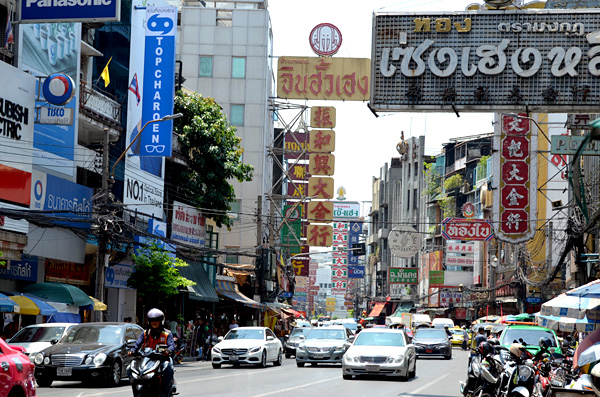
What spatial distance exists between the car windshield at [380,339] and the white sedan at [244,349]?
5126 millimetres

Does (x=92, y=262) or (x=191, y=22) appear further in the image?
(x=191, y=22)

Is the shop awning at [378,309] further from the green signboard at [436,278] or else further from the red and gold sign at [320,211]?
the red and gold sign at [320,211]

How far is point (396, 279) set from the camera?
83.4m

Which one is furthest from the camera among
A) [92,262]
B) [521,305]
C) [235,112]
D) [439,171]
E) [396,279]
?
[439,171]

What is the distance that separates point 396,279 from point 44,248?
5470cm

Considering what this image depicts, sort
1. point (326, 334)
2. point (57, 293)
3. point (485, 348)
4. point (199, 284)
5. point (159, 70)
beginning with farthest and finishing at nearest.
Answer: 1. point (199, 284)
2. point (159, 70)
3. point (326, 334)
4. point (57, 293)
5. point (485, 348)

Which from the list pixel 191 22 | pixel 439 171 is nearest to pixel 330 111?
pixel 191 22

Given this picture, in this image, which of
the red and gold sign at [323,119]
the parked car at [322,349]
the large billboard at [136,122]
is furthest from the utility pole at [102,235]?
the red and gold sign at [323,119]

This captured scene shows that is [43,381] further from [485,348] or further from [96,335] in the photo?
[485,348]

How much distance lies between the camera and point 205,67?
228 feet

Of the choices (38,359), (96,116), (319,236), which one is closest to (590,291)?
(38,359)

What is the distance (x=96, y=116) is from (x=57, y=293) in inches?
357

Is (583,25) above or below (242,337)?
above

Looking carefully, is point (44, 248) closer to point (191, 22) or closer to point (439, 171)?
point (191, 22)
